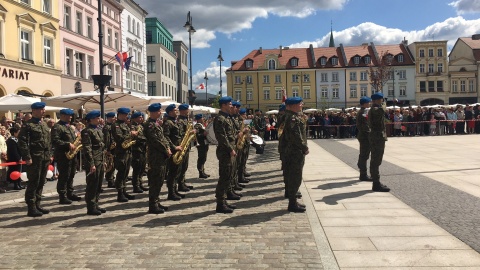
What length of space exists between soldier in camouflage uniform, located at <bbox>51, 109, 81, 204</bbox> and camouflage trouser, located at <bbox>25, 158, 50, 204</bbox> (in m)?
0.88

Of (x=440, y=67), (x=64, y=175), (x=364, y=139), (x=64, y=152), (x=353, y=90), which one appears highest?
(x=440, y=67)

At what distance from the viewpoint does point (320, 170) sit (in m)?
12.6

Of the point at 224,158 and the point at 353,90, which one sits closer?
the point at 224,158

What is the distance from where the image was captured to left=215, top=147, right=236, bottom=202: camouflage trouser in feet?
24.8

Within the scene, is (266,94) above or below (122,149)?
above

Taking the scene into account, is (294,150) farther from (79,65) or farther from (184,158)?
(79,65)

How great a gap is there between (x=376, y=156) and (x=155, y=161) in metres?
4.68

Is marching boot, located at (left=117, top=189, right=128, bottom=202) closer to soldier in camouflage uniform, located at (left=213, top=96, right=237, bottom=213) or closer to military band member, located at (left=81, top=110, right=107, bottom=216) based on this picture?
military band member, located at (left=81, top=110, right=107, bottom=216)

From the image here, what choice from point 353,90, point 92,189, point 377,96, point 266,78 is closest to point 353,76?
point 353,90

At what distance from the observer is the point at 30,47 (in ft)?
88.7

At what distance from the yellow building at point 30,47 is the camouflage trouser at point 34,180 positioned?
18628 mm

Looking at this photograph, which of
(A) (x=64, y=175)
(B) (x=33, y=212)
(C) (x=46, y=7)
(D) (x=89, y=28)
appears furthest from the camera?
(D) (x=89, y=28)

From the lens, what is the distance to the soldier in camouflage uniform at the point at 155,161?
765 cm

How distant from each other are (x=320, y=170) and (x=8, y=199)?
322 inches
